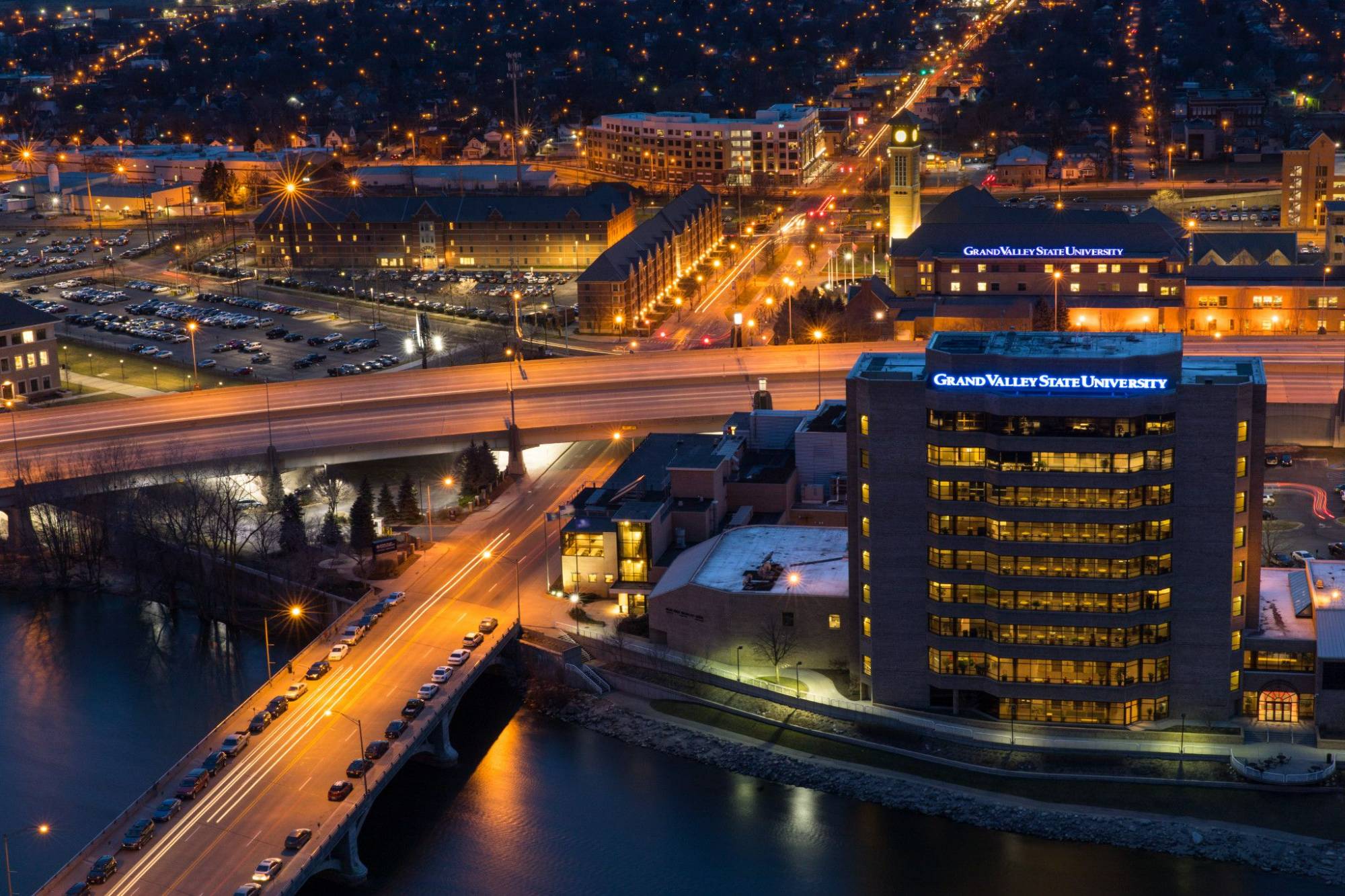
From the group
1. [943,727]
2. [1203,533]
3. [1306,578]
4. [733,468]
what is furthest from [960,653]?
[733,468]

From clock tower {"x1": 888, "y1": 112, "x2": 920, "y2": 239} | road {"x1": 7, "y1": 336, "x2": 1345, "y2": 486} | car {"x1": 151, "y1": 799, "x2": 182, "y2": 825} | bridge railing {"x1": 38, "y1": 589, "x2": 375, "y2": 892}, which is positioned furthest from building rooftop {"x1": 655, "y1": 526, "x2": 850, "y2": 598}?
clock tower {"x1": 888, "y1": 112, "x2": 920, "y2": 239}

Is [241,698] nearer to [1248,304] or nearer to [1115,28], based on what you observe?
[1248,304]

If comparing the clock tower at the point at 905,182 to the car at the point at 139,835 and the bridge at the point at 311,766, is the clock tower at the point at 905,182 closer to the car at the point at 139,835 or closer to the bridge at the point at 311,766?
the bridge at the point at 311,766

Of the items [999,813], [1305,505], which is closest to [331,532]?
[999,813]

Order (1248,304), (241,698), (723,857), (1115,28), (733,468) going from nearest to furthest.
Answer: (723,857) → (241,698) → (733,468) → (1248,304) → (1115,28)

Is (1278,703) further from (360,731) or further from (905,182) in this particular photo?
(905,182)

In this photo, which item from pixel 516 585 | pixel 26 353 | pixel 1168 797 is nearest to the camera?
pixel 1168 797
